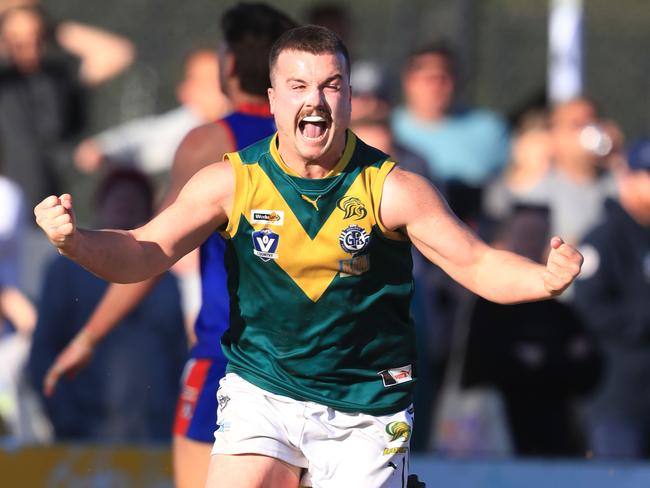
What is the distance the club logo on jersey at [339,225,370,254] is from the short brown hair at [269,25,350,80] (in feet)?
1.59

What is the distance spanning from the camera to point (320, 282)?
455cm

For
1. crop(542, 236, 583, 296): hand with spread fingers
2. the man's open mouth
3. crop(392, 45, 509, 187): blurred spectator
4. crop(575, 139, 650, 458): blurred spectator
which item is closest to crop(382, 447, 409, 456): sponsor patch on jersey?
crop(542, 236, 583, 296): hand with spread fingers

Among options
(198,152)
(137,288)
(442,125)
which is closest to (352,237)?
(198,152)

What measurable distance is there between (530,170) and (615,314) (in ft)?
6.94

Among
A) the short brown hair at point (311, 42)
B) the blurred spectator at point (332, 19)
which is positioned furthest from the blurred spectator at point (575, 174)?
the short brown hair at point (311, 42)

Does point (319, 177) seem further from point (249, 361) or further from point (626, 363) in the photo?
point (626, 363)

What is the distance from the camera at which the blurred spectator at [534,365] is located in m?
8.13

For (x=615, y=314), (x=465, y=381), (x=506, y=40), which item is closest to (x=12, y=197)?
(x=465, y=381)

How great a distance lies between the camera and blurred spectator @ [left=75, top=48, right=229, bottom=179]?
9.77 metres

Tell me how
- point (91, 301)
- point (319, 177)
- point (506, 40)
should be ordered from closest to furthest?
point (319, 177) → point (91, 301) → point (506, 40)

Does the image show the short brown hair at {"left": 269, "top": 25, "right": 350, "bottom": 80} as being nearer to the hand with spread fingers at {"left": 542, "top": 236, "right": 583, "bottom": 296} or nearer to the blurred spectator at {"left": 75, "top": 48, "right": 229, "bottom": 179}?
A: the hand with spread fingers at {"left": 542, "top": 236, "right": 583, "bottom": 296}

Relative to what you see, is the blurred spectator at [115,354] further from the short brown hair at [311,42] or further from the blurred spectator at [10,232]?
the short brown hair at [311,42]

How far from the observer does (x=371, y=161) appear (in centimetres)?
464

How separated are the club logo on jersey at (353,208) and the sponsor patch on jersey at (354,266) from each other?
0.42 ft
